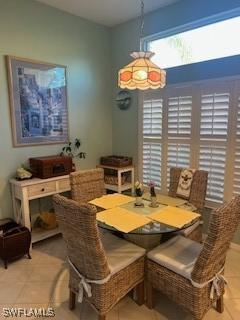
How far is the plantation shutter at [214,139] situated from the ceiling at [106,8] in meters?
1.38

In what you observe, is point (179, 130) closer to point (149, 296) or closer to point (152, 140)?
point (152, 140)

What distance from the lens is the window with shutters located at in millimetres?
2686

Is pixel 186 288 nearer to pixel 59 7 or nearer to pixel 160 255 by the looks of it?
pixel 160 255

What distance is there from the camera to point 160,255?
1.87 metres

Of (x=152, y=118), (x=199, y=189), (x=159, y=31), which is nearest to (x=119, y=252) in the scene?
(x=199, y=189)

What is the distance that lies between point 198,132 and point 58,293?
2270 mm

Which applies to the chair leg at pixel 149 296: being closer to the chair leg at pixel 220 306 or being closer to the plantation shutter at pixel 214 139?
the chair leg at pixel 220 306

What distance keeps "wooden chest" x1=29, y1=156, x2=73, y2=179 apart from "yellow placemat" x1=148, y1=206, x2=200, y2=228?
1.45m

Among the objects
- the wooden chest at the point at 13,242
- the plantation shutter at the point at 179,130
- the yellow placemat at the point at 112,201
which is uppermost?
the plantation shutter at the point at 179,130

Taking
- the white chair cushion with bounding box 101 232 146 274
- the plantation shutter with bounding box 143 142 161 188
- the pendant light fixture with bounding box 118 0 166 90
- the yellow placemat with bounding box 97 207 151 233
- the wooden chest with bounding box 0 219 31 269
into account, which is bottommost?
the wooden chest with bounding box 0 219 31 269

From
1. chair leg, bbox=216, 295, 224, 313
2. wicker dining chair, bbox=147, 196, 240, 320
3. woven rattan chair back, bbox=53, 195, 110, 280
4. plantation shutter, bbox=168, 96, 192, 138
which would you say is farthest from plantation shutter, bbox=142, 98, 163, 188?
woven rattan chair back, bbox=53, 195, 110, 280

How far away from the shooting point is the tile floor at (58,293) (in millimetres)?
1917

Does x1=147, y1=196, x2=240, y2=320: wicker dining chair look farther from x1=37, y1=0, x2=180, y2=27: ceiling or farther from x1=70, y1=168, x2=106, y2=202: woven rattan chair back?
x1=37, y1=0, x2=180, y2=27: ceiling
